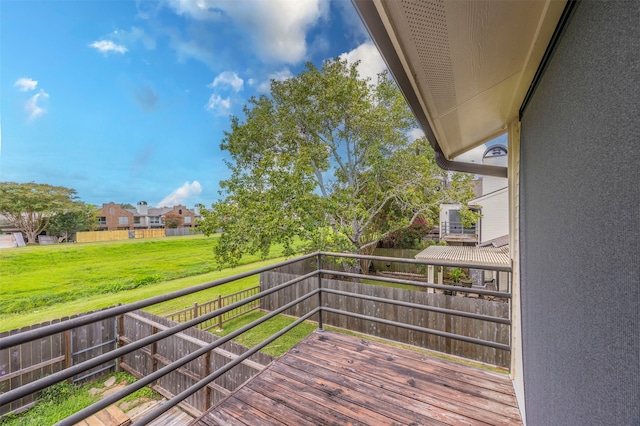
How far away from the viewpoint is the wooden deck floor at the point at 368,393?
153 centimetres

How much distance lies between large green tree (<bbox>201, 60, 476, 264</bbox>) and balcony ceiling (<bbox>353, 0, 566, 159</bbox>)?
5828 mm

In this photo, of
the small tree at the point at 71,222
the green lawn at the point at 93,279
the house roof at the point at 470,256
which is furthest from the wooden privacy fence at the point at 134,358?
the small tree at the point at 71,222

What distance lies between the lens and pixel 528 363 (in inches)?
54.9

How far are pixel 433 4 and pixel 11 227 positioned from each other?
33.6 meters

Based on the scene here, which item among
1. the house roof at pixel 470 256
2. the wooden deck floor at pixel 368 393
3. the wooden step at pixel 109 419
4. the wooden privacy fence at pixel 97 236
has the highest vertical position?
the wooden deck floor at pixel 368 393

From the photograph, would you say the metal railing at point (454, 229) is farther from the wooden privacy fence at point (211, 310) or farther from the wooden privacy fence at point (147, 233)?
the wooden privacy fence at point (147, 233)

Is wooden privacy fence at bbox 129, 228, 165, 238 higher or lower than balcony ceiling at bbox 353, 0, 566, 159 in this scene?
lower

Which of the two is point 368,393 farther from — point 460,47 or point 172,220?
point 172,220

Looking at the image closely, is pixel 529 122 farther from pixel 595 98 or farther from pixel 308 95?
pixel 308 95

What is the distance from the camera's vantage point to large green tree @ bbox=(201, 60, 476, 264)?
723 cm

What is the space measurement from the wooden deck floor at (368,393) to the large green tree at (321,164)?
507cm

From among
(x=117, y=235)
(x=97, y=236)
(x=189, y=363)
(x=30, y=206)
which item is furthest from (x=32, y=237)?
(x=189, y=363)

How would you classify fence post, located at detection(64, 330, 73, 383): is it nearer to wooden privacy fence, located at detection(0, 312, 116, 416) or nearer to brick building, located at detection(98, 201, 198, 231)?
wooden privacy fence, located at detection(0, 312, 116, 416)

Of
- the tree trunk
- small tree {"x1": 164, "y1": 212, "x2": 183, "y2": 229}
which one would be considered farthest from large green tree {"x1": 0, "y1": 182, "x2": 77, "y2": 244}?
small tree {"x1": 164, "y1": 212, "x2": 183, "y2": 229}
